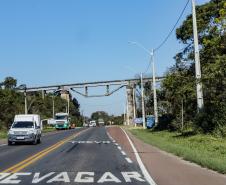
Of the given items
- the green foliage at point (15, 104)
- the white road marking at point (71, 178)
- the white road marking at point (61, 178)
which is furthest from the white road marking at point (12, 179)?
the green foliage at point (15, 104)

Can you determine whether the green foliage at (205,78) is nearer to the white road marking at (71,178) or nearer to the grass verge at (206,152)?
the grass verge at (206,152)

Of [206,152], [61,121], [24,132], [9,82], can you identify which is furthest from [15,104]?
[206,152]

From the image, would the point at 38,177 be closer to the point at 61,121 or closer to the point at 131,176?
the point at 131,176

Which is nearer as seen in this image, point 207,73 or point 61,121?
point 207,73

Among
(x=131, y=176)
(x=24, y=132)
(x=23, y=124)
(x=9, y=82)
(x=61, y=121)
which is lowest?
(x=131, y=176)

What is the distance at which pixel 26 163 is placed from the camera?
803 inches

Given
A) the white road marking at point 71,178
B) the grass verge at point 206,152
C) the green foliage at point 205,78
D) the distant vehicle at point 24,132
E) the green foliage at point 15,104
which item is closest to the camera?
the white road marking at point 71,178

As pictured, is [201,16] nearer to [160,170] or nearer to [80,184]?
[160,170]

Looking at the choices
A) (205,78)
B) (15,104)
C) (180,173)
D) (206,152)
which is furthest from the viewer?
(15,104)

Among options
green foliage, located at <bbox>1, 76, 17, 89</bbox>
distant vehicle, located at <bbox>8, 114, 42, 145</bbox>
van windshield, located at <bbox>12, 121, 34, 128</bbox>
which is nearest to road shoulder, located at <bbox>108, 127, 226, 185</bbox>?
distant vehicle, located at <bbox>8, 114, 42, 145</bbox>

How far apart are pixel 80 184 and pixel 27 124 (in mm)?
24436

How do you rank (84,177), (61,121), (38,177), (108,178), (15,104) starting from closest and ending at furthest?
(108,178) → (84,177) → (38,177) → (15,104) → (61,121)

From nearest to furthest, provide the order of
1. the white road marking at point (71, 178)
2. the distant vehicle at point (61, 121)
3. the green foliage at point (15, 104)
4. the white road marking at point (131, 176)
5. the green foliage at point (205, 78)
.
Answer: the white road marking at point (71, 178) → the white road marking at point (131, 176) → the green foliage at point (205, 78) → the green foliage at point (15, 104) → the distant vehicle at point (61, 121)

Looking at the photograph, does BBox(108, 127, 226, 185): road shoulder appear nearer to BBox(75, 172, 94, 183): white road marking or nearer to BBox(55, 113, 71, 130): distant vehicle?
BBox(75, 172, 94, 183): white road marking
